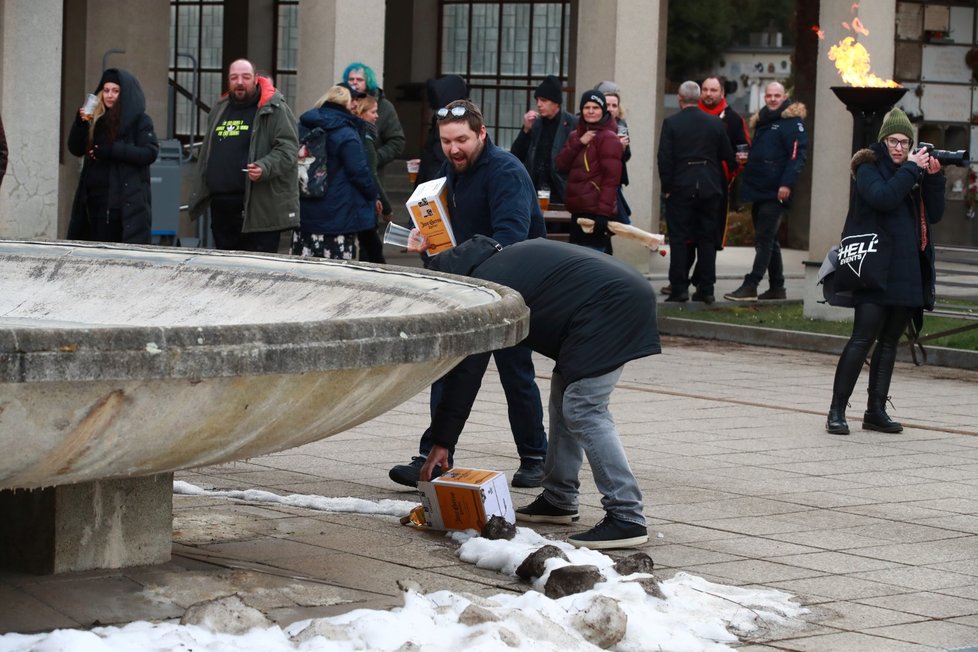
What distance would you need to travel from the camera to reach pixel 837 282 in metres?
10.3

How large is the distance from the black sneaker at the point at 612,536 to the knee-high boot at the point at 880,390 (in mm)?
3670

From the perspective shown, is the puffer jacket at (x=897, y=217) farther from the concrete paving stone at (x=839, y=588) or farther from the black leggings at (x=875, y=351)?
the concrete paving stone at (x=839, y=588)

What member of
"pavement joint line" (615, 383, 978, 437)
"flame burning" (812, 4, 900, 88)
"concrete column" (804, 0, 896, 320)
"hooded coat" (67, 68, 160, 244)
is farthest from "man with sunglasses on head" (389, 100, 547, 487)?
"concrete column" (804, 0, 896, 320)

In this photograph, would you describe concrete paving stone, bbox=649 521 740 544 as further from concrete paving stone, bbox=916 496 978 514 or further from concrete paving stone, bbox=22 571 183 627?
concrete paving stone, bbox=22 571 183 627

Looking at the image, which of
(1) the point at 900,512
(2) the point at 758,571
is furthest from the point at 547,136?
(2) the point at 758,571

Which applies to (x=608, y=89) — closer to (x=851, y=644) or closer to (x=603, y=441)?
(x=603, y=441)

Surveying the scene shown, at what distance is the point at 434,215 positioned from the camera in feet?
26.0

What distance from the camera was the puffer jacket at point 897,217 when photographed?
396 inches

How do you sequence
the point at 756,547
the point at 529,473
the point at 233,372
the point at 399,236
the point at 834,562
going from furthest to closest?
the point at 399,236, the point at 529,473, the point at 756,547, the point at 834,562, the point at 233,372

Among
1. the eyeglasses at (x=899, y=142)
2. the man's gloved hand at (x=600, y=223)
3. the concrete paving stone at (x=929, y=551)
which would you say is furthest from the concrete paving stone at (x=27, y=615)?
the man's gloved hand at (x=600, y=223)

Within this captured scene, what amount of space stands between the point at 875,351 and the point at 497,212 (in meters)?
3.46

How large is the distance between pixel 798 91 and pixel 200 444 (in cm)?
1997

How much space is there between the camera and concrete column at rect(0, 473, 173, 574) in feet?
19.3

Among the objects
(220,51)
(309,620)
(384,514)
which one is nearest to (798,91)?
(220,51)
